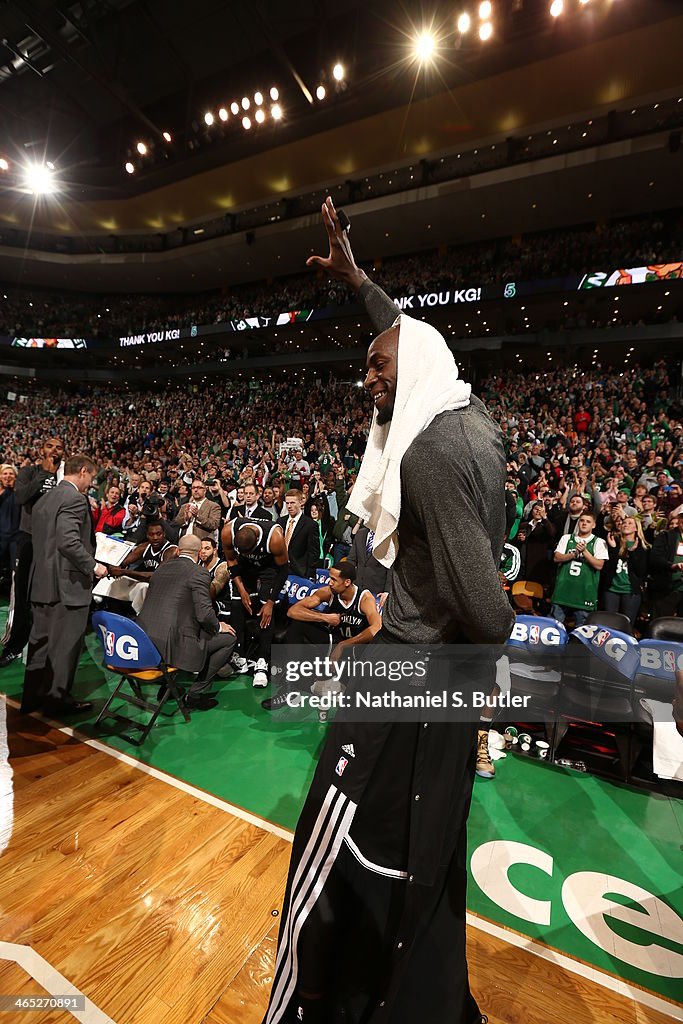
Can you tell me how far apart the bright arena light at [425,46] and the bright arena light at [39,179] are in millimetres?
20519

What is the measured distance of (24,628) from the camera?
Result: 4926mm

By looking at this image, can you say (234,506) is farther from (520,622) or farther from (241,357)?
(241,357)

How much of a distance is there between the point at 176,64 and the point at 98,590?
2712cm

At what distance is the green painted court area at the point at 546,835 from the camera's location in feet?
7.02

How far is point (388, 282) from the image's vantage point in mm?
23828

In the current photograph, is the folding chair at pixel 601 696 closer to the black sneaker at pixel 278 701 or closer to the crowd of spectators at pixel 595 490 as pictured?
the crowd of spectators at pixel 595 490

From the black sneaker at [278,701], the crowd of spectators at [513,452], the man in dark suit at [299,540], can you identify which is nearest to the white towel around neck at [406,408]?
the crowd of spectators at [513,452]

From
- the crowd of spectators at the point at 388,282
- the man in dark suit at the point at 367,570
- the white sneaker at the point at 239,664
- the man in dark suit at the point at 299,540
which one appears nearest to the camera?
the man in dark suit at the point at 367,570

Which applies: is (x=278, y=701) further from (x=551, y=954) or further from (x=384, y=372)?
(x=384, y=372)

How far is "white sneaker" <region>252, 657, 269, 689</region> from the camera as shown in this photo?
4.66 meters

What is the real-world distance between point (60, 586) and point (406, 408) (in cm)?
361

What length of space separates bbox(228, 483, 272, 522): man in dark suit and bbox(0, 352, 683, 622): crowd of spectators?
372 millimetres

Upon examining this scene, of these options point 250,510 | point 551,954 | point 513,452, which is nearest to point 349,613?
point 250,510

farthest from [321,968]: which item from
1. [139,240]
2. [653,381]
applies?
[139,240]
